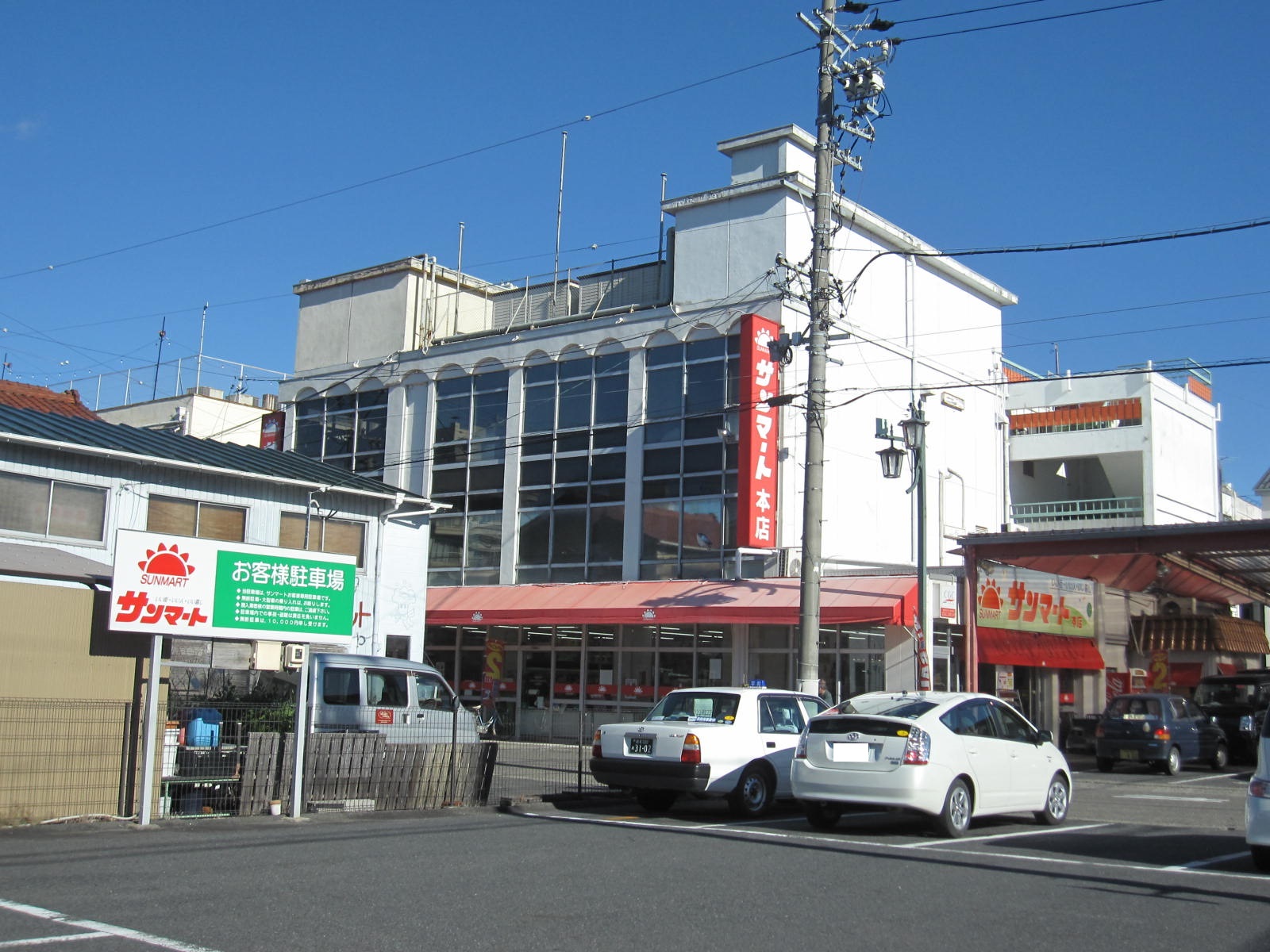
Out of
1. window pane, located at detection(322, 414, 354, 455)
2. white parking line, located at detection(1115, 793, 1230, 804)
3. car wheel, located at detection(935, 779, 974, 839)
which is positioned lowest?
white parking line, located at detection(1115, 793, 1230, 804)

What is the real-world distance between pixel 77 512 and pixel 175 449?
8.48 feet

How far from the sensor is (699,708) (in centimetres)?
1483

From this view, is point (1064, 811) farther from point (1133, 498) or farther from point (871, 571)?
point (1133, 498)

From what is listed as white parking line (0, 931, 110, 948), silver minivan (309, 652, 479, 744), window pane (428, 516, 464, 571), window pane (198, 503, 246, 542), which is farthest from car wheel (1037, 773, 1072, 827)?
window pane (428, 516, 464, 571)

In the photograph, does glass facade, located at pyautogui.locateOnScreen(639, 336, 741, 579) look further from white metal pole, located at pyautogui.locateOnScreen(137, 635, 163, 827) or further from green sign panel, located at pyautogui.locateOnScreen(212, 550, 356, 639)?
white metal pole, located at pyautogui.locateOnScreen(137, 635, 163, 827)

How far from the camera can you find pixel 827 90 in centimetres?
1967

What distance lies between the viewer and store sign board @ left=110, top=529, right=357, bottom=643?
1234cm

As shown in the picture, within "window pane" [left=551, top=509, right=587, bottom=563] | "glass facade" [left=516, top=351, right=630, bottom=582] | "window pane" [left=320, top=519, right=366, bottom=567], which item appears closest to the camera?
"window pane" [left=320, top=519, right=366, bottom=567]

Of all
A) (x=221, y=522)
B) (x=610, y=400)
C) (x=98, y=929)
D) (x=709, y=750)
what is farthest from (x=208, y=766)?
(x=610, y=400)

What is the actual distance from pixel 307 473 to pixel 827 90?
11412 millimetres

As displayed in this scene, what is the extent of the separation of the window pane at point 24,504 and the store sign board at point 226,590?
6506 millimetres

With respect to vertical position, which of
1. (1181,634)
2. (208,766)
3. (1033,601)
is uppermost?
(1033,601)

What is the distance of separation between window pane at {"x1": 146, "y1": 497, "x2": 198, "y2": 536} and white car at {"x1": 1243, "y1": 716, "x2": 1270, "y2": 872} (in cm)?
1622

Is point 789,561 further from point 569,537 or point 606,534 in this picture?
point 569,537
